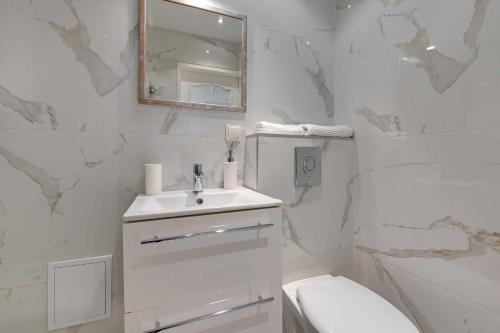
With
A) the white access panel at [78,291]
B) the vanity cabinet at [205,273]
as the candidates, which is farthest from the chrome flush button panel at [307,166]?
the white access panel at [78,291]

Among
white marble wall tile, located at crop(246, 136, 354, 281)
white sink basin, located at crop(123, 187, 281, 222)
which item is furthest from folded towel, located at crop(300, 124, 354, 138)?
white sink basin, located at crop(123, 187, 281, 222)

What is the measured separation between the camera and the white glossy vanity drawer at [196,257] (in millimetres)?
702

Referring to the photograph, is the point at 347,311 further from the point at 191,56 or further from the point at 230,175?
the point at 191,56

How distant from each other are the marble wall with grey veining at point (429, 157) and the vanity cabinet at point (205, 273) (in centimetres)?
66

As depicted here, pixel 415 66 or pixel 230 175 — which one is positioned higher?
pixel 415 66

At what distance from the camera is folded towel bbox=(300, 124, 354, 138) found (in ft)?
4.12

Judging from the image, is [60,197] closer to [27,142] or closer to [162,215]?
[27,142]

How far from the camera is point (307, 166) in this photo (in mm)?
1247

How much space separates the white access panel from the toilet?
0.85m

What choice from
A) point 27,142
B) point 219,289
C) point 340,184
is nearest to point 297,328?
point 219,289

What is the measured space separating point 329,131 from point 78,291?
4.73ft

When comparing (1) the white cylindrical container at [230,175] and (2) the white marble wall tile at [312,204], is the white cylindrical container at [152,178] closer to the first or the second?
(1) the white cylindrical container at [230,175]

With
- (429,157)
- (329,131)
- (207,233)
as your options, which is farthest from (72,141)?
(429,157)

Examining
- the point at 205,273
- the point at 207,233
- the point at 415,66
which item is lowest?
the point at 205,273
